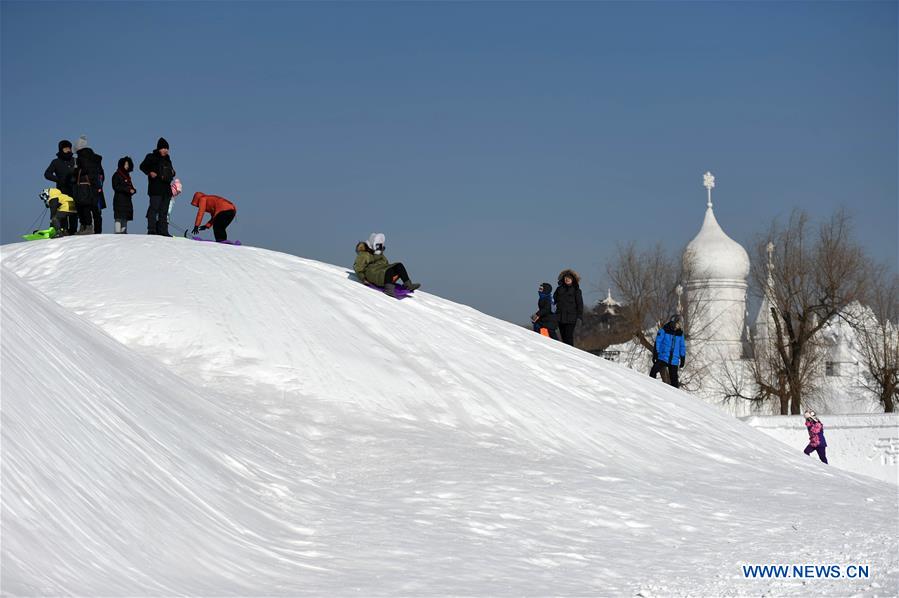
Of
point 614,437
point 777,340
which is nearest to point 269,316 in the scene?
point 614,437

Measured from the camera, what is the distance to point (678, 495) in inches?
356

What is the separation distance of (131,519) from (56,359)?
59.8 inches

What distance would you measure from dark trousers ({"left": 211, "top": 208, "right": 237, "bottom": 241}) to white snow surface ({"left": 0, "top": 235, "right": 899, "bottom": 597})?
29.1 inches

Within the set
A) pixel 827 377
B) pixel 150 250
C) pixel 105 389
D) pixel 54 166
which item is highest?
pixel 54 166

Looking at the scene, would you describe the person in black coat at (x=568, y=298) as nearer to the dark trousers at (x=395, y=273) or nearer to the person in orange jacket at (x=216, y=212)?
the dark trousers at (x=395, y=273)

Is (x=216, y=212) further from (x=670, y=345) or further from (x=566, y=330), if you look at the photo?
(x=670, y=345)

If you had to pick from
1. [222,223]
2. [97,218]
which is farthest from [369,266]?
[97,218]

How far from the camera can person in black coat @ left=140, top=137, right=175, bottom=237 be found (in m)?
14.7

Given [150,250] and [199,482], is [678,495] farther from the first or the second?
[150,250]

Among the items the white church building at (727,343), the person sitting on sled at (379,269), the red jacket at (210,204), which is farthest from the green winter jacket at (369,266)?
the white church building at (727,343)

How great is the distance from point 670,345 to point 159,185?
793 centimetres

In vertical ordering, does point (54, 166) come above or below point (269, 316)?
above

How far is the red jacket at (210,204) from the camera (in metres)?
15.0

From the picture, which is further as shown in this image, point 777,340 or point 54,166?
point 777,340
